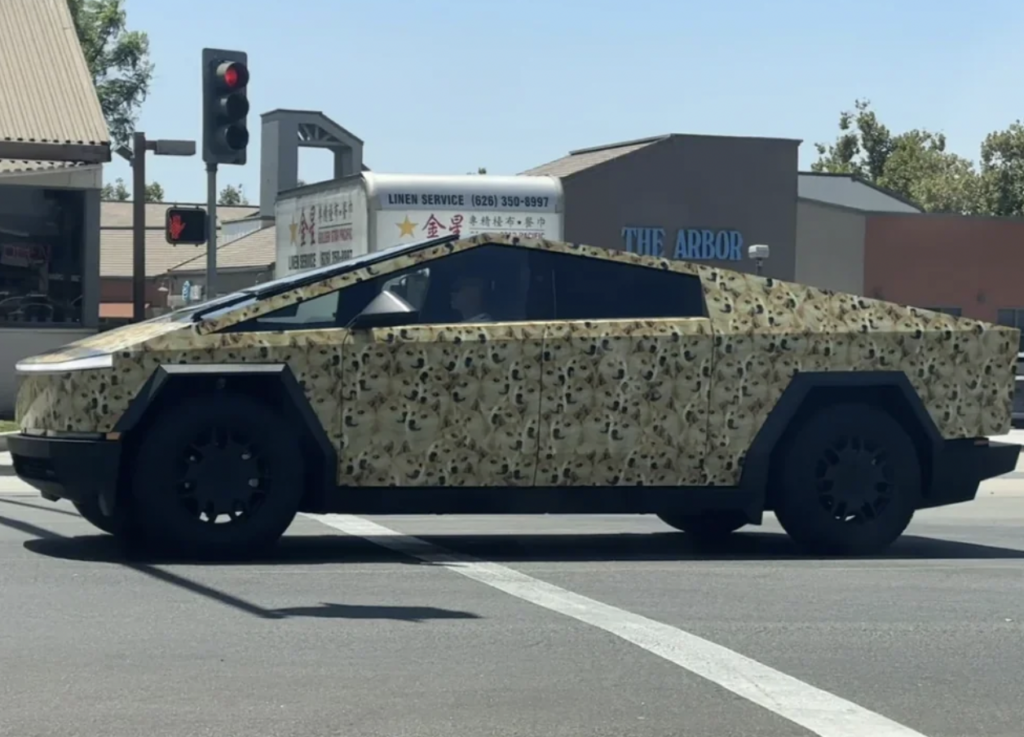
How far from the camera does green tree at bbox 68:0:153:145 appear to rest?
55.9 m

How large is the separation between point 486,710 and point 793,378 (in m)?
3.85

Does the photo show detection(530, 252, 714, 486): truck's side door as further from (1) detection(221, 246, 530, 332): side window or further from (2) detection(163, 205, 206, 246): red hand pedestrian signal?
(2) detection(163, 205, 206, 246): red hand pedestrian signal

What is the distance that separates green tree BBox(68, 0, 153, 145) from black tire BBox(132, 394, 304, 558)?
162 feet

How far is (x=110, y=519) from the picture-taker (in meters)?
8.73

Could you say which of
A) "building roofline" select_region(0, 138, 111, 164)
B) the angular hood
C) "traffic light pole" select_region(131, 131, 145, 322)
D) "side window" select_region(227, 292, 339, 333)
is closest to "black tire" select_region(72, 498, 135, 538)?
the angular hood

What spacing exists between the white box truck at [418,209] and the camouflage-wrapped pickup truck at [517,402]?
15262 mm

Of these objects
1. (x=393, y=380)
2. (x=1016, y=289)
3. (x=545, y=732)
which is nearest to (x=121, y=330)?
(x=393, y=380)

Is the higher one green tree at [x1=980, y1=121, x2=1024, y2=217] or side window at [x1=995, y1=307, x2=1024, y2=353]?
green tree at [x1=980, y1=121, x2=1024, y2=217]

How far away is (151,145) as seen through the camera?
1684 centimetres

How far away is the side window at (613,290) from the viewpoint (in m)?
8.84

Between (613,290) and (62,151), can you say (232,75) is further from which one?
(62,151)

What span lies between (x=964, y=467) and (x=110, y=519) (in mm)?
4736

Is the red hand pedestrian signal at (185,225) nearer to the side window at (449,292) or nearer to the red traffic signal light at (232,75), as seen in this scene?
the red traffic signal light at (232,75)

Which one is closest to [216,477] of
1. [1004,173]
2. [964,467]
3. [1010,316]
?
[964,467]
